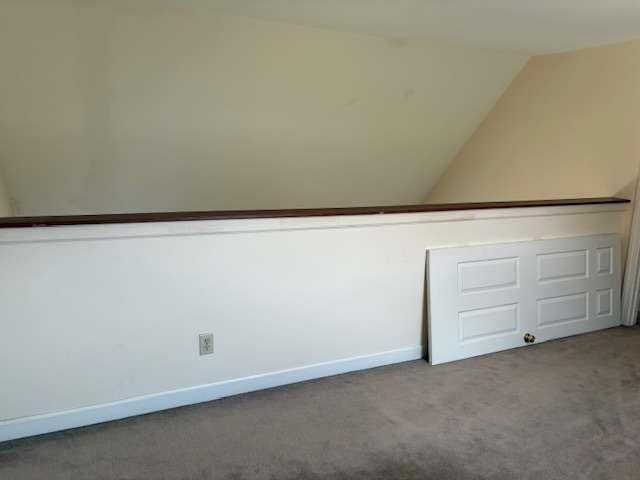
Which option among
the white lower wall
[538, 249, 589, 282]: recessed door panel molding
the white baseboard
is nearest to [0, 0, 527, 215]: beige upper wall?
the white lower wall

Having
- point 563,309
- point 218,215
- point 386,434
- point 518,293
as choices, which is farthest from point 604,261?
point 218,215

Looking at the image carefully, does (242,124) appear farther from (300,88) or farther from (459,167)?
(459,167)

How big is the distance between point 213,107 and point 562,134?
9.40 feet

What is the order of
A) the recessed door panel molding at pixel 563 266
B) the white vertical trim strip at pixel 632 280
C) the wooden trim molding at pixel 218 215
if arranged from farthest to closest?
the white vertical trim strip at pixel 632 280 → the recessed door panel molding at pixel 563 266 → the wooden trim molding at pixel 218 215

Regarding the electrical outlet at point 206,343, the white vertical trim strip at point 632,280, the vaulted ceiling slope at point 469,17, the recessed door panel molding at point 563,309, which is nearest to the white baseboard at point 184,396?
the electrical outlet at point 206,343

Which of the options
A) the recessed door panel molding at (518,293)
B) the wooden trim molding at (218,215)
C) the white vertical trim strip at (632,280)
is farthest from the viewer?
the white vertical trim strip at (632,280)

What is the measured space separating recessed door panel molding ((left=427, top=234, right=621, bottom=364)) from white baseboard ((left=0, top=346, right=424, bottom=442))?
0.31 meters

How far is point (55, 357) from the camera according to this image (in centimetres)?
262

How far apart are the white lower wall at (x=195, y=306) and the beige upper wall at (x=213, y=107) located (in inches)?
47.7

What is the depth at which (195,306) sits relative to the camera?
2.89 m

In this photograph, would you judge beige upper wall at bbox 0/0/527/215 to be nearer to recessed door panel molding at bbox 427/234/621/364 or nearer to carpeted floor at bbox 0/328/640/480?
recessed door panel molding at bbox 427/234/621/364

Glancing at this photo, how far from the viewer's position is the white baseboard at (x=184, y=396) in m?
2.60

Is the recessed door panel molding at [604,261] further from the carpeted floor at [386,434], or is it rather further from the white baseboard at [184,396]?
the white baseboard at [184,396]

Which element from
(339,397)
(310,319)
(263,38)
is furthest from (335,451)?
(263,38)
